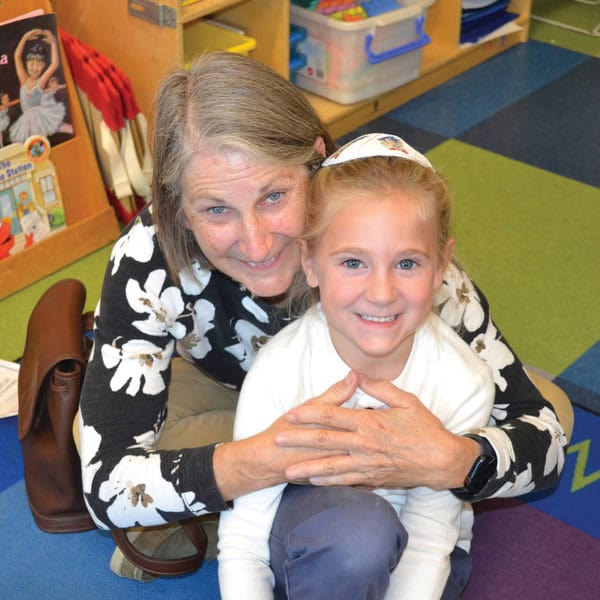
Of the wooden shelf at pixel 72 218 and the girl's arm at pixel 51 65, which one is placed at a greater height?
the girl's arm at pixel 51 65

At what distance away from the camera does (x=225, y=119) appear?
142 cm

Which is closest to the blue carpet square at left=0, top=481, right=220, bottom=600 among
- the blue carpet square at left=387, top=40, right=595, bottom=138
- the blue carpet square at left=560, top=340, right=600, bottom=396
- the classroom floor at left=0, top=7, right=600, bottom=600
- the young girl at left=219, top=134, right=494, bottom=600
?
the classroom floor at left=0, top=7, right=600, bottom=600

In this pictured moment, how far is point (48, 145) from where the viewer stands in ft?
8.50

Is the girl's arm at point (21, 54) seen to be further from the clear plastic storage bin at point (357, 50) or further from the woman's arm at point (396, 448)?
the woman's arm at point (396, 448)

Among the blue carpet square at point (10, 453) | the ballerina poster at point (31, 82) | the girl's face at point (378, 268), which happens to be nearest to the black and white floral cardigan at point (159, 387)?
the girl's face at point (378, 268)

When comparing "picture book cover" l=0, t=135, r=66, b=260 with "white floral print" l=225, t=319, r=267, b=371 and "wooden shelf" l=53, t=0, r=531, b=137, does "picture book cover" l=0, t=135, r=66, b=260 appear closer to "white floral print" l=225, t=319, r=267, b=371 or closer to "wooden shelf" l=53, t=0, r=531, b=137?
"wooden shelf" l=53, t=0, r=531, b=137

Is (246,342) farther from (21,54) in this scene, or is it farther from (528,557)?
(21,54)

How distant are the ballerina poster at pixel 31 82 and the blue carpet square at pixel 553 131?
1350mm

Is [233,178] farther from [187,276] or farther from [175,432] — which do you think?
[175,432]

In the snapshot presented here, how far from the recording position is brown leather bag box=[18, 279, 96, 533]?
5.94 feet

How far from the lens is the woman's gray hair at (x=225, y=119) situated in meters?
1.43

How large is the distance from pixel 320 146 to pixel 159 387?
463 mm

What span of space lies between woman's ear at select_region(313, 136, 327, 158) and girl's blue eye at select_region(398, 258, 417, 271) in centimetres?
23

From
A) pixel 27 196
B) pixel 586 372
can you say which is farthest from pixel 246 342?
pixel 27 196
